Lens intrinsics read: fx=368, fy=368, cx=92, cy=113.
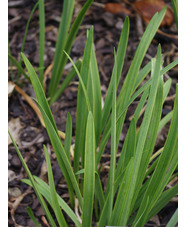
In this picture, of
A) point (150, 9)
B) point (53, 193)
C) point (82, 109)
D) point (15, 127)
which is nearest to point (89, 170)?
point (53, 193)

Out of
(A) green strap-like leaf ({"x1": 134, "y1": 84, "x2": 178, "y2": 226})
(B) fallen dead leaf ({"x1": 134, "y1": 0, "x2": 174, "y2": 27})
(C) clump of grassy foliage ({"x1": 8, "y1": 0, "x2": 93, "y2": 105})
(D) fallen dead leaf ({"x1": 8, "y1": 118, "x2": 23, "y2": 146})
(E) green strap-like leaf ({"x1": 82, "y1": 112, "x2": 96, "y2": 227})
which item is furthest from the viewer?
(B) fallen dead leaf ({"x1": 134, "y1": 0, "x2": 174, "y2": 27})

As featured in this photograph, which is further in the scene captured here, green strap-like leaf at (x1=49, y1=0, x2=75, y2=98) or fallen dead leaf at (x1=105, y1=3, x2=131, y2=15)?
fallen dead leaf at (x1=105, y1=3, x2=131, y2=15)

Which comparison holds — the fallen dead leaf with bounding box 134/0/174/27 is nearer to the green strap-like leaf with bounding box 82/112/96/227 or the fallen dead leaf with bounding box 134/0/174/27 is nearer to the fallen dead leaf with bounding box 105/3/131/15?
the fallen dead leaf with bounding box 105/3/131/15

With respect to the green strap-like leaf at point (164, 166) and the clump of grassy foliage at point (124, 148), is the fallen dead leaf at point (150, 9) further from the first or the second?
the green strap-like leaf at point (164, 166)

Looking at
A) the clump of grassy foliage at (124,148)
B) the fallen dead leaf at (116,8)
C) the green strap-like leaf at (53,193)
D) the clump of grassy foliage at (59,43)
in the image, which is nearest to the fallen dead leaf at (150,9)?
the fallen dead leaf at (116,8)

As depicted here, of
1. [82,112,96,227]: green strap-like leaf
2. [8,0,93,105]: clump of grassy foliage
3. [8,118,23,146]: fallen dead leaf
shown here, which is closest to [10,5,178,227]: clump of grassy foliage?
[82,112,96,227]: green strap-like leaf

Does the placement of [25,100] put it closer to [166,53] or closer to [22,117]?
[22,117]

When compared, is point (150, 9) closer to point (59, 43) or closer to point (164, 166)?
point (59, 43)
